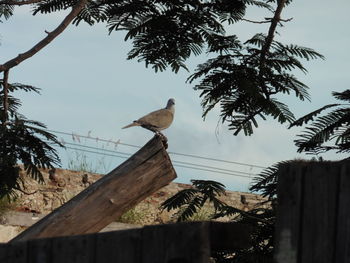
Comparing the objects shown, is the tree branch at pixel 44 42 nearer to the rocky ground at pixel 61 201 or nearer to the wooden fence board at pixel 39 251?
the wooden fence board at pixel 39 251

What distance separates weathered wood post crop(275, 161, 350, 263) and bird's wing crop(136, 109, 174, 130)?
443 centimetres

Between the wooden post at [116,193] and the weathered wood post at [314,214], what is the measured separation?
1.14m

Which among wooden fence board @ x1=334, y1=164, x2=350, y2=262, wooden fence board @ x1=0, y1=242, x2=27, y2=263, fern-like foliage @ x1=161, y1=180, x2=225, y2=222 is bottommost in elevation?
wooden fence board @ x1=0, y1=242, x2=27, y2=263

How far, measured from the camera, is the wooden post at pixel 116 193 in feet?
11.2

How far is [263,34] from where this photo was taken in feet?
17.7

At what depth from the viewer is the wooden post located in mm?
3412

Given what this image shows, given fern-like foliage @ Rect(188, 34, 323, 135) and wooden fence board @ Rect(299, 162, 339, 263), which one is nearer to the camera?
wooden fence board @ Rect(299, 162, 339, 263)

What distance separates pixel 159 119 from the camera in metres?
6.81

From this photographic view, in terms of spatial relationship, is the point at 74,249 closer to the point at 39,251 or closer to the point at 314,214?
the point at 39,251

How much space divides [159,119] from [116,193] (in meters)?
3.42

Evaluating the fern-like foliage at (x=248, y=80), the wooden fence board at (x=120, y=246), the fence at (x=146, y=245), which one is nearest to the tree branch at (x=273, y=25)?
the fern-like foliage at (x=248, y=80)

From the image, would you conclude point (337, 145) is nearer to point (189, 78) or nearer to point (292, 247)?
point (189, 78)

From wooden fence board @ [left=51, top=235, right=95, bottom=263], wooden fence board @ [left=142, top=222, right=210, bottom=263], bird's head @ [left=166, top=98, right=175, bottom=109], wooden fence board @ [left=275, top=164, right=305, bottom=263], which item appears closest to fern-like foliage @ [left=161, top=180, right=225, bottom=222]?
wooden fence board @ [left=51, top=235, right=95, bottom=263]

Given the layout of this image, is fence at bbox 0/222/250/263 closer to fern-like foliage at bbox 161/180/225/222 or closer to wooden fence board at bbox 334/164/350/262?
wooden fence board at bbox 334/164/350/262
